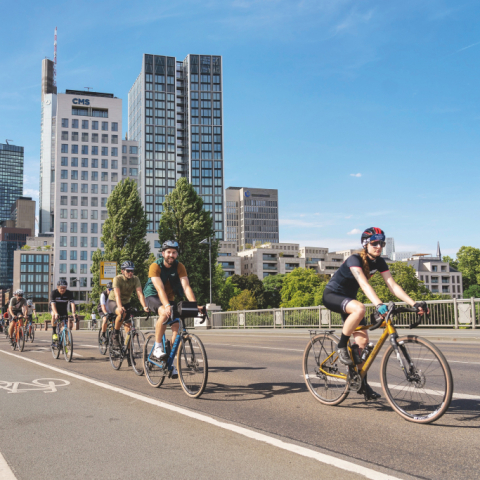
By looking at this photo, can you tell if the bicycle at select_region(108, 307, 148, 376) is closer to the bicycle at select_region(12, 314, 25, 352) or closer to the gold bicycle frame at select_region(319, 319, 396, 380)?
the gold bicycle frame at select_region(319, 319, 396, 380)

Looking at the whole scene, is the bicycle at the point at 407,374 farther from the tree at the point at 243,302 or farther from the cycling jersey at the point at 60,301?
the tree at the point at 243,302

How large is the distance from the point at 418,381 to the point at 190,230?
51571 millimetres

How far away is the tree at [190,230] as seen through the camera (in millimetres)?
55438

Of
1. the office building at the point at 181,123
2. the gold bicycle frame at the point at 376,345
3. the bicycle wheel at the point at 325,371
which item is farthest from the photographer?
the office building at the point at 181,123

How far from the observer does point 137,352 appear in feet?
28.9

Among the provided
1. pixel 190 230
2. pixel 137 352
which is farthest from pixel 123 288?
pixel 190 230

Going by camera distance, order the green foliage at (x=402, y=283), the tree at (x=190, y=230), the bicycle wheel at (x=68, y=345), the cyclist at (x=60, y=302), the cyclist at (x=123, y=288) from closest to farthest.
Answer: the cyclist at (x=123, y=288) < the bicycle wheel at (x=68, y=345) < the cyclist at (x=60, y=302) < the tree at (x=190, y=230) < the green foliage at (x=402, y=283)

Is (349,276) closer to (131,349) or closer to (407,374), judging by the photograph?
(407,374)

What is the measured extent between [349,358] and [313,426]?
812 millimetres

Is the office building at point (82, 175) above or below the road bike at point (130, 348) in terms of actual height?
above

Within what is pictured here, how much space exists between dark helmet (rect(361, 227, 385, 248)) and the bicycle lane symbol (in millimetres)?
4836

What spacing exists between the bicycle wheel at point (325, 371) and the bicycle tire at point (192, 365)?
1.22 metres

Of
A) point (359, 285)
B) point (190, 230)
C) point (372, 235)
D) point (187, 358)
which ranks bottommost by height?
point (187, 358)

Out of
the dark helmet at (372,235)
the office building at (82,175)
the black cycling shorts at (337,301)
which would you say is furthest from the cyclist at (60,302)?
the office building at (82,175)
